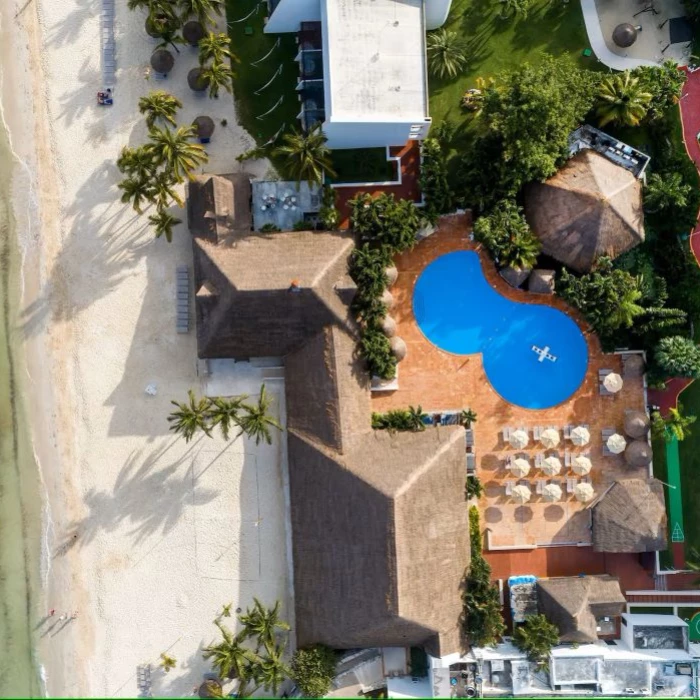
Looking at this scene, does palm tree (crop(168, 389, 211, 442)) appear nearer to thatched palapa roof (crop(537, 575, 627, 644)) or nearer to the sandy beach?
the sandy beach

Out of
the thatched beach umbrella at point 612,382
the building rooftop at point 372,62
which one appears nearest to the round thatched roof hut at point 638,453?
the thatched beach umbrella at point 612,382

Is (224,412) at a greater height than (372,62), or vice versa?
(372,62)

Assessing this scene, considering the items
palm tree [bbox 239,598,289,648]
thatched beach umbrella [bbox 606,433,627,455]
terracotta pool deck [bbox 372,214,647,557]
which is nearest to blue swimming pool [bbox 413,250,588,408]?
terracotta pool deck [bbox 372,214,647,557]

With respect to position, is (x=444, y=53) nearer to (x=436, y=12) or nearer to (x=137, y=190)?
(x=436, y=12)

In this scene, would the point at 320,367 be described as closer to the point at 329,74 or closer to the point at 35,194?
the point at 329,74

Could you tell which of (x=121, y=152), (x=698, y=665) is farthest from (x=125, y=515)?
(x=698, y=665)

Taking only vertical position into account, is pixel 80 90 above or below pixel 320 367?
above

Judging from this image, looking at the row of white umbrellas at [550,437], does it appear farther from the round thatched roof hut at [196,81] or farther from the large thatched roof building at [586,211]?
the round thatched roof hut at [196,81]

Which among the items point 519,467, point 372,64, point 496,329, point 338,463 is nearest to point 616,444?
point 519,467
